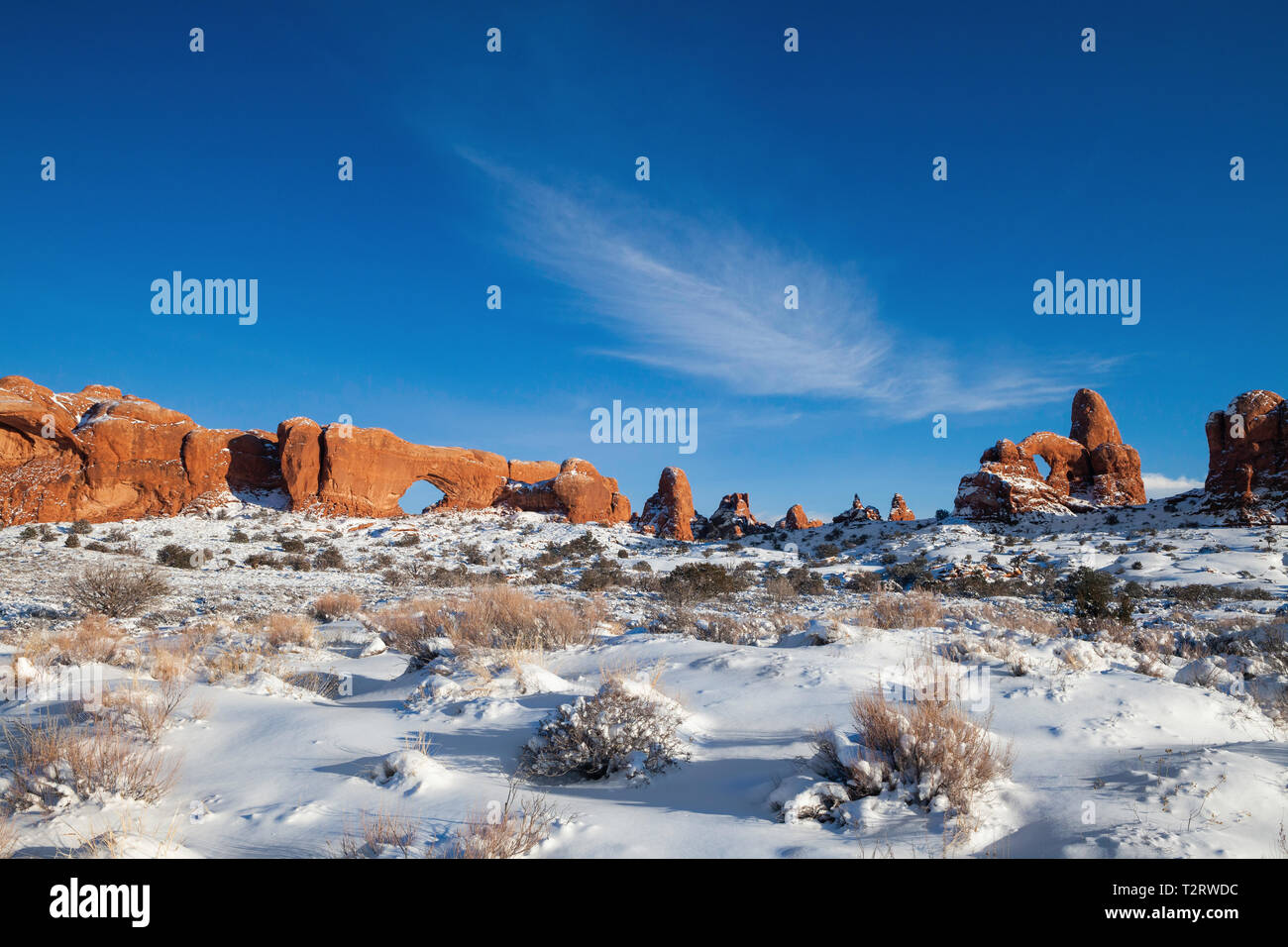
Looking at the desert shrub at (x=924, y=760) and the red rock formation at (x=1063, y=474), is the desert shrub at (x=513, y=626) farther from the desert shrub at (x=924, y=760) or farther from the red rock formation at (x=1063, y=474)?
the red rock formation at (x=1063, y=474)

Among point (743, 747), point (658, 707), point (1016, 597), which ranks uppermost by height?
point (658, 707)

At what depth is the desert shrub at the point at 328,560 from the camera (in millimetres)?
22984

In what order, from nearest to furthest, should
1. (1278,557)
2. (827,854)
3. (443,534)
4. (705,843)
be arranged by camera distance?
(827,854)
(705,843)
(1278,557)
(443,534)

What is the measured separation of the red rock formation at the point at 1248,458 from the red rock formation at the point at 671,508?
3362cm

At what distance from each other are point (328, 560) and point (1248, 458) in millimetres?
51995

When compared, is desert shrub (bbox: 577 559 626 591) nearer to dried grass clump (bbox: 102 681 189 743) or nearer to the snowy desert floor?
the snowy desert floor

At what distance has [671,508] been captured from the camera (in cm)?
4928

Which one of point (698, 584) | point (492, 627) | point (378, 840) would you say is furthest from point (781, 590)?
point (378, 840)

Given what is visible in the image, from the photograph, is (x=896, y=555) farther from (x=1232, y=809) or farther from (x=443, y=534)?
(x=1232, y=809)

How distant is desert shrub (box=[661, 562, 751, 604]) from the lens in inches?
653

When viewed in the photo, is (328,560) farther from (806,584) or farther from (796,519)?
(796,519)
